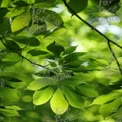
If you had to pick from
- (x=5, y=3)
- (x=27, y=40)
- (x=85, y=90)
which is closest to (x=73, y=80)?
(x=85, y=90)

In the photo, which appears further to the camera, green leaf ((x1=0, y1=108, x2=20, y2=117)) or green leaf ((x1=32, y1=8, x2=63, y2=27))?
green leaf ((x1=0, y1=108, x2=20, y2=117))

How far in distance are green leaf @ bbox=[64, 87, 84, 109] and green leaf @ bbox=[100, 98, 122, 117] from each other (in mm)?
76

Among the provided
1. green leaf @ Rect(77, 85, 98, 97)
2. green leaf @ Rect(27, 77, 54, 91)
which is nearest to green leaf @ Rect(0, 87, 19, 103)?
green leaf @ Rect(27, 77, 54, 91)

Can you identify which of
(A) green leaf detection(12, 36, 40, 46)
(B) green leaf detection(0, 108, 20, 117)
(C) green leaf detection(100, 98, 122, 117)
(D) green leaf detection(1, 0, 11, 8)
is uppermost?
(D) green leaf detection(1, 0, 11, 8)

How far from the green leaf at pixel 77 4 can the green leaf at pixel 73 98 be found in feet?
0.70

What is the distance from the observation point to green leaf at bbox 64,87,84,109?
2.54ft

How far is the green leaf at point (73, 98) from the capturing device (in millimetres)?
773

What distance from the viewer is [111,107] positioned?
71cm

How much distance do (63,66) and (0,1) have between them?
0.78 feet

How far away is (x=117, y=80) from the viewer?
0.80 meters

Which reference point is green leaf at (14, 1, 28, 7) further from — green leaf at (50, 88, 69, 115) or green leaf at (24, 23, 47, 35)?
green leaf at (50, 88, 69, 115)

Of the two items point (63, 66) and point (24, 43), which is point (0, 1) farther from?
point (63, 66)

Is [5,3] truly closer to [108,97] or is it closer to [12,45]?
[12,45]

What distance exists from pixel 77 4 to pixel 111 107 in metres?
0.26
